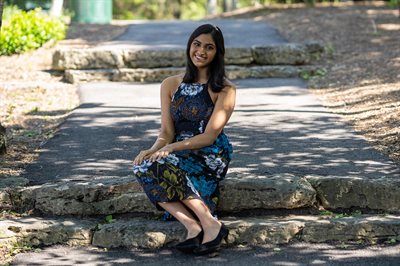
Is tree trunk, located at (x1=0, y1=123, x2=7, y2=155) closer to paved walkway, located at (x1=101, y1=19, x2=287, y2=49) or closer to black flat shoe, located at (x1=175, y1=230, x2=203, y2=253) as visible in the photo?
black flat shoe, located at (x1=175, y1=230, x2=203, y2=253)

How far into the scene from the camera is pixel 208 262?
484cm

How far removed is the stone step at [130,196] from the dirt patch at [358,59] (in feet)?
4.45

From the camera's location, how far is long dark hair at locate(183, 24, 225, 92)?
17.6 ft

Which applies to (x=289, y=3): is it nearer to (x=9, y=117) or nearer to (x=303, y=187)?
(x=9, y=117)

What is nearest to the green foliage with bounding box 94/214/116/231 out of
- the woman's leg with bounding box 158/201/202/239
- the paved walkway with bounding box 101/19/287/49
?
the woman's leg with bounding box 158/201/202/239

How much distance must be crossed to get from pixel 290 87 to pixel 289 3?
35.5ft

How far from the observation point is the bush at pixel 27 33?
523 inches

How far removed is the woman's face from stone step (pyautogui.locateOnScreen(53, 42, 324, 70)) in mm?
6492

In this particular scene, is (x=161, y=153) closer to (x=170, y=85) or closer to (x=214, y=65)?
(x=170, y=85)

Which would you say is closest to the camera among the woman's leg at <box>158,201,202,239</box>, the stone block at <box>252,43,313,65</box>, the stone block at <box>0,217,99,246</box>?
the woman's leg at <box>158,201,202,239</box>

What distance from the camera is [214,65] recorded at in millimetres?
5441

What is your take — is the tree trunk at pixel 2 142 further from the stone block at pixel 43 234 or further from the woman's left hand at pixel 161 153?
the woman's left hand at pixel 161 153

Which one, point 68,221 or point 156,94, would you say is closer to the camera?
point 68,221

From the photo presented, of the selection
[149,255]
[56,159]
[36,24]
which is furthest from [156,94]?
[149,255]
